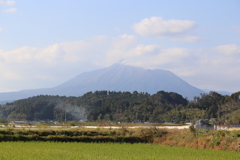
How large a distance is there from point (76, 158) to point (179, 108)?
60552 mm

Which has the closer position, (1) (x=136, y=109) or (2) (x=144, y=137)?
(2) (x=144, y=137)

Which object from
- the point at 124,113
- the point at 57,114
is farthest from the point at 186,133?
the point at 57,114

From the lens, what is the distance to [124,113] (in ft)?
256

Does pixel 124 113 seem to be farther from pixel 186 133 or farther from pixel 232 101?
pixel 186 133

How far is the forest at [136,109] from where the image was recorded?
219 ft

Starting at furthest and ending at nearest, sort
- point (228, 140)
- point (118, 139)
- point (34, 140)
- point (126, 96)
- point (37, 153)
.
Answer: point (126, 96), point (118, 139), point (34, 140), point (228, 140), point (37, 153)

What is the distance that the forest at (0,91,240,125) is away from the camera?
219ft

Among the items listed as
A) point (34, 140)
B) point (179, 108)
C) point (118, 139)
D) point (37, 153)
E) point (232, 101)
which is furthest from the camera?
point (179, 108)

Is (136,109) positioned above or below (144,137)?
above

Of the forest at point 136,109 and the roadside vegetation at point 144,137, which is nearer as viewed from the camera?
the roadside vegetation at point 144,137

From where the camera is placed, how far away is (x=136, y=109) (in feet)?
260

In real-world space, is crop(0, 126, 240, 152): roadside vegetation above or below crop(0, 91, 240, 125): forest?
below

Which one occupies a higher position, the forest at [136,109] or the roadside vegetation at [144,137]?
the forest at [136,109]

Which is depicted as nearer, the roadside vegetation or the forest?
the roadside vegetation
